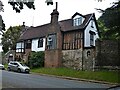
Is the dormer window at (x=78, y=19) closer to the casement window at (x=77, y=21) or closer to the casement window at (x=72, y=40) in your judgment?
the casement window at (x=77, y=21)

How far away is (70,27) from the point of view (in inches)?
1949

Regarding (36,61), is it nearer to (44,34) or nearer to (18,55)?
(44,34)

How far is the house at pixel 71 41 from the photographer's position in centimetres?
4486

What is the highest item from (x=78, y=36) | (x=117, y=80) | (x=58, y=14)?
(x=58, y=14)

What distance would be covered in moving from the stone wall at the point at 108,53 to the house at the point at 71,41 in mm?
1471

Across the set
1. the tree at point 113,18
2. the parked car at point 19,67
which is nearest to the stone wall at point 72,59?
the parked car at point 19,67

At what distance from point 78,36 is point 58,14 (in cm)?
690

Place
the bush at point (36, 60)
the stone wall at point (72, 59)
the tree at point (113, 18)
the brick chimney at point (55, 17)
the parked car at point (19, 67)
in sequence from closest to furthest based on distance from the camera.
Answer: the tree at point (113, 18)
the parked car at point (19, 67)
the stone wall at point (72, 59)
the brick chimney at point (55, 17)
the bush at point (36, 60)

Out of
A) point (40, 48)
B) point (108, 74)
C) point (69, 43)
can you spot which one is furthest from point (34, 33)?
point (108, 74)

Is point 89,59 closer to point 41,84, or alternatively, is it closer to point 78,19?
point 78,19

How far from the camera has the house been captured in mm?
44856

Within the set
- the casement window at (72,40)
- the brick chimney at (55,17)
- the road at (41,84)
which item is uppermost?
the brick chimney at (55,17)

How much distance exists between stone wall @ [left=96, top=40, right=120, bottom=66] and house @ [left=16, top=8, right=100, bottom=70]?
1471mm

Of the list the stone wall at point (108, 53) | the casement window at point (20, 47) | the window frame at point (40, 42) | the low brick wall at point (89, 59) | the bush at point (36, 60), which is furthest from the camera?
the casement window at point (20, 47)
